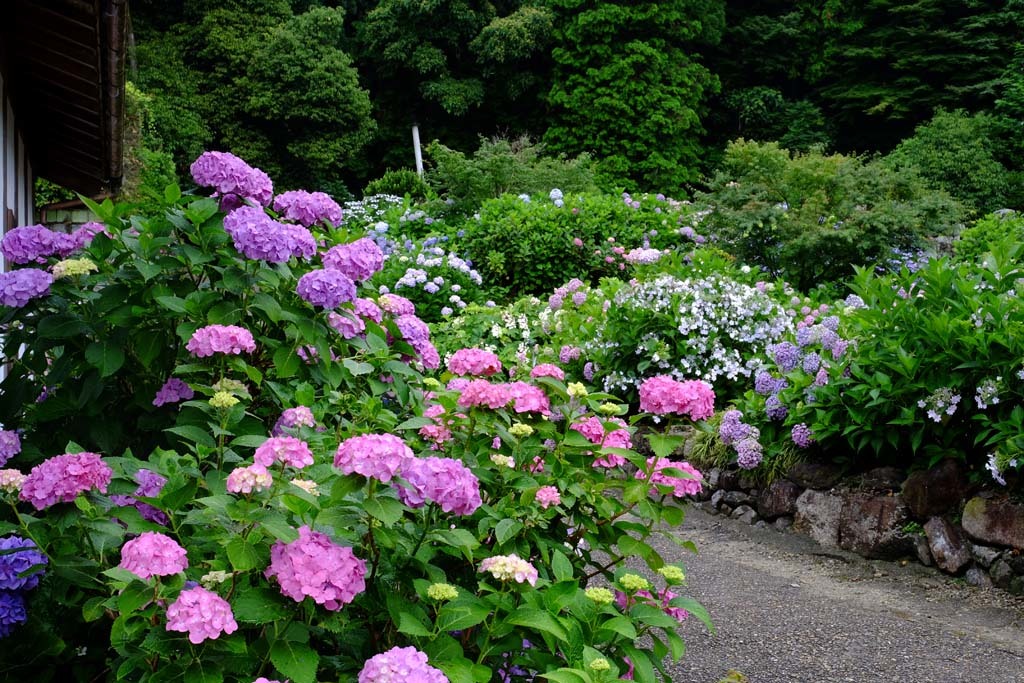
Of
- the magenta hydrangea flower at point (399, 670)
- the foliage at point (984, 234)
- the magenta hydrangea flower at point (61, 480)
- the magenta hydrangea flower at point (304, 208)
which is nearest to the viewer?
the magenta hydrangea flower at point (399, 670)

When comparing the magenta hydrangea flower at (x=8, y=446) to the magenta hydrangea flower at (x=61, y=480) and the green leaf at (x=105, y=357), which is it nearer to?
the green leaf at (x=105, y=357)

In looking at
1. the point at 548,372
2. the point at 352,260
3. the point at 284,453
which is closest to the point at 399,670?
the point at 284,453

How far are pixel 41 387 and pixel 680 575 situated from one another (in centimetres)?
174

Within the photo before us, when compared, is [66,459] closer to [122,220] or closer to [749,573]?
[122,220]

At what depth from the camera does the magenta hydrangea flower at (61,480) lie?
1.64 meters

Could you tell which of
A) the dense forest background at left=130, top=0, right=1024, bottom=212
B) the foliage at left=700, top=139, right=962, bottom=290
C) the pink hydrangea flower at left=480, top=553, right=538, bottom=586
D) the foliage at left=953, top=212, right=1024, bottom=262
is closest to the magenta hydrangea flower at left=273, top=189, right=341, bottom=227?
the pink hydrangea flower at left=480, top=553, right=538, bottom=586

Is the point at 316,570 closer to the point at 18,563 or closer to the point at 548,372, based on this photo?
the point at 18,563

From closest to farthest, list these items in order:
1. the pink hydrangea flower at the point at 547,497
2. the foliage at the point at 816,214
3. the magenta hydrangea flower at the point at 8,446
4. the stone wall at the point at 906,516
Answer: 1. the pink hydrangea flower at the point at 547,497
2. the magenta hydrangea flower at the point at 8,446
3. the stone wall at the point at 906,516
4. the foliage at the point at 816,214

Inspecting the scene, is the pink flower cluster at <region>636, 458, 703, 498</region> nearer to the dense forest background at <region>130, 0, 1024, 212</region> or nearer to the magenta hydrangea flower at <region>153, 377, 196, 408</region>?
the magenta hydrangea flower at <region>153, 377, 196, 408</region>

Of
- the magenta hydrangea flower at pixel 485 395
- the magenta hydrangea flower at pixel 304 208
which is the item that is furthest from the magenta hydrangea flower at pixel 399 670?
the magenta hydrangea flower at pixel 304 208

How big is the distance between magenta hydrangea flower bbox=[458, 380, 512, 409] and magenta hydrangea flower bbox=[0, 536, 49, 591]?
88 cm

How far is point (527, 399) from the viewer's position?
6.65 feet

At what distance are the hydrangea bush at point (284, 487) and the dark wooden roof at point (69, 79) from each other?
148 cm

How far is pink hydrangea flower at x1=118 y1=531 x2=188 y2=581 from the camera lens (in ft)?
4.53
